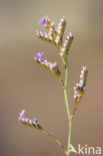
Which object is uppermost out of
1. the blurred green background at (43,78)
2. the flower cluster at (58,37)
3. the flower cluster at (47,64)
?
the flower cluster at (58,37)

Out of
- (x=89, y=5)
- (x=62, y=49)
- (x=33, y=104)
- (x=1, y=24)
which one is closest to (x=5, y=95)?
(x=33, y=104)

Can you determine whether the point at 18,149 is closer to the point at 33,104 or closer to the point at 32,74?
the point at 33,104

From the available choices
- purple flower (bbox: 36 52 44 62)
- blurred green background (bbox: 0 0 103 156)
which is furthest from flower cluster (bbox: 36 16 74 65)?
blurred green background (bbox: 0 0 103 156)

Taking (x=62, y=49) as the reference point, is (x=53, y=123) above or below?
below

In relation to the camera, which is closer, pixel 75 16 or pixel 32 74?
pixel 32 74

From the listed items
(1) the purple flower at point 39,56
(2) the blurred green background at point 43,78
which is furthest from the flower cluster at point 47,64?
(2) the blurred green background at point 43,78

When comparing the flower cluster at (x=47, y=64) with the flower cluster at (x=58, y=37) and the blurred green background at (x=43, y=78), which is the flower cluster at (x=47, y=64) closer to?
the flower cluster at (x=58, y=37)

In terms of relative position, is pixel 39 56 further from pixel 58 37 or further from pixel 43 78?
pixel 43 78

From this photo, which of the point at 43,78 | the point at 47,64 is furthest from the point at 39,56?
the point at 43,78
